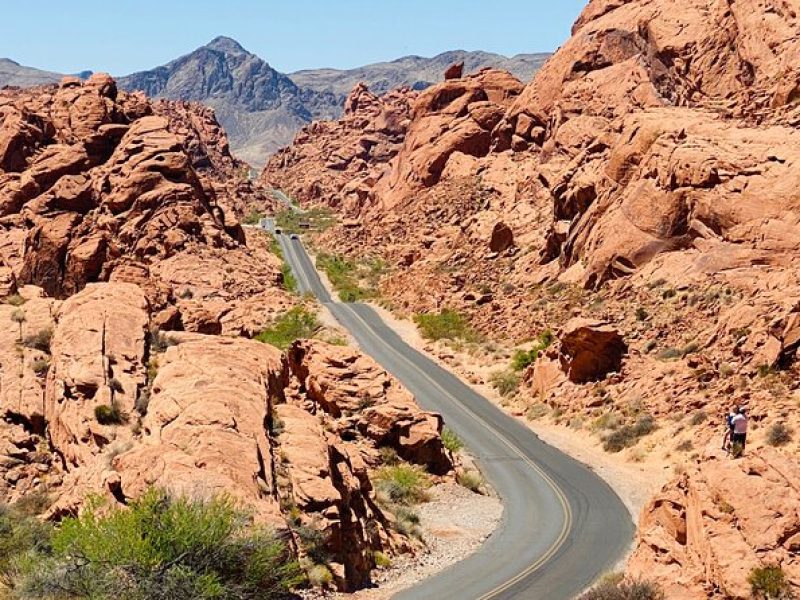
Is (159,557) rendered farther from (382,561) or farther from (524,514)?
(524,514)

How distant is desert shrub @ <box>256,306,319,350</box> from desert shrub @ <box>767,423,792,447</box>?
95.9ft

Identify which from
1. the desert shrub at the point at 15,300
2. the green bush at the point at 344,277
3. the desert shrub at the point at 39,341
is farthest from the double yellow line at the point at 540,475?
the green bush at the point at 344,277

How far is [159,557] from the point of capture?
14039 millimetres

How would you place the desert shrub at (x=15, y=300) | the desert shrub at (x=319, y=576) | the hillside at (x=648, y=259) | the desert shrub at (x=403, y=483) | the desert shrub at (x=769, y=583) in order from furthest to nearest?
Result: the desert shrub at (x=403, y=483) < the desert shrub at (x=15, y=300) < the desert shrub at (x=319, y=576) < the hillside at (x=648, y=259) < the desert shrub at (x=769, y=583)

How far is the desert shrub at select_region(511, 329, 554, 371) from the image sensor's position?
1848 inches

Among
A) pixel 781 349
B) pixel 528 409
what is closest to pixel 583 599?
pixel 781 349

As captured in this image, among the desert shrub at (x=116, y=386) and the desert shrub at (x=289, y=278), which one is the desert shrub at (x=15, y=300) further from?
the desert shrub at (x=289, y=278)

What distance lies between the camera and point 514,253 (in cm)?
6412

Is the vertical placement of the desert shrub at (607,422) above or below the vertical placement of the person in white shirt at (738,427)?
below

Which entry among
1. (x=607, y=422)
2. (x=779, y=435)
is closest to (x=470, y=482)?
(x=607, y=422)

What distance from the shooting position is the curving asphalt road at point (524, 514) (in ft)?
68.6

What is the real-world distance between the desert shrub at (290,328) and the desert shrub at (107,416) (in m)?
29.5

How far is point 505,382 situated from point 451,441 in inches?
471

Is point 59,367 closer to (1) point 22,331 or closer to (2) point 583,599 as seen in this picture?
(1) point 22,331
